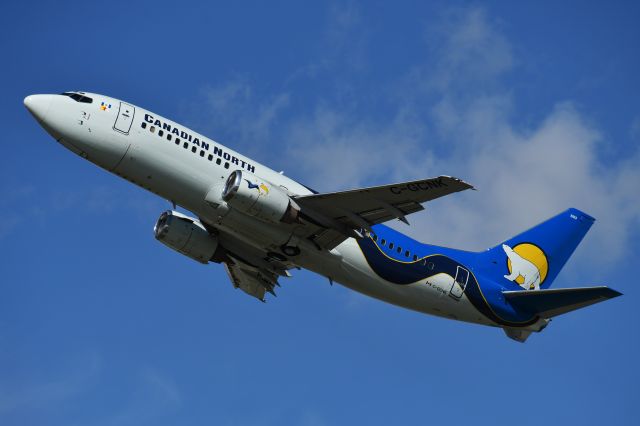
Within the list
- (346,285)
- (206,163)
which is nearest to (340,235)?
(346,285)

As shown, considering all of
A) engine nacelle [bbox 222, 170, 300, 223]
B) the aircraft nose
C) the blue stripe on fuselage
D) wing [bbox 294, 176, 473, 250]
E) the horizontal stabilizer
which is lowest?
the aircraft nose

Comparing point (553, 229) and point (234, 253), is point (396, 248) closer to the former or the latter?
point (234, 253)

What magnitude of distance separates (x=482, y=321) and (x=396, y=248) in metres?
6.69

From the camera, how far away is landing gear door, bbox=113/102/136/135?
135ft

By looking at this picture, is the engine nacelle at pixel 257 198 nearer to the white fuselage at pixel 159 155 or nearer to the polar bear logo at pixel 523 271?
the white fuselage at pixel 159 155

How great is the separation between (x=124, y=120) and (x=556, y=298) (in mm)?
23147

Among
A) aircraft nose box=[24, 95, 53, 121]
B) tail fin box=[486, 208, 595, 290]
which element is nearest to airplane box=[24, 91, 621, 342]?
aircraft nose box=[24, 95, 53, 121]

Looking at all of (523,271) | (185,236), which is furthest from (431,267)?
(185,236)

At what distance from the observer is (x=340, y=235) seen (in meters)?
42.8

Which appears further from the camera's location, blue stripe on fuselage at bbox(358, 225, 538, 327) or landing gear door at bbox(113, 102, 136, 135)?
blue stripe on fuselage at bbox(358, 225, 538, 327)

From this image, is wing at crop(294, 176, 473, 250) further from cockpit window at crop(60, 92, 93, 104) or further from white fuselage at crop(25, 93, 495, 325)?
cockpit window at crop(60, 92, 93, 104)

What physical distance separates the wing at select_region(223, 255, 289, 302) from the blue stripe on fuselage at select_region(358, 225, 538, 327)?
5.75 meters

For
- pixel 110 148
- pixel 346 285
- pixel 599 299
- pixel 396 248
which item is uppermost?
pixel 599 299

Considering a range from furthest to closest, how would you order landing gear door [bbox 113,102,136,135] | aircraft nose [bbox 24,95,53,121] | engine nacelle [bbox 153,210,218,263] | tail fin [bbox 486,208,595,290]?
1. tail fin [bbox 486,208,595,290]
2. engine nacelle [bbox 153,210,218,263]
3. landing gear door [bbox 113,102,136,135]
4. aircraft nose [bbox 24,95,53,121]
